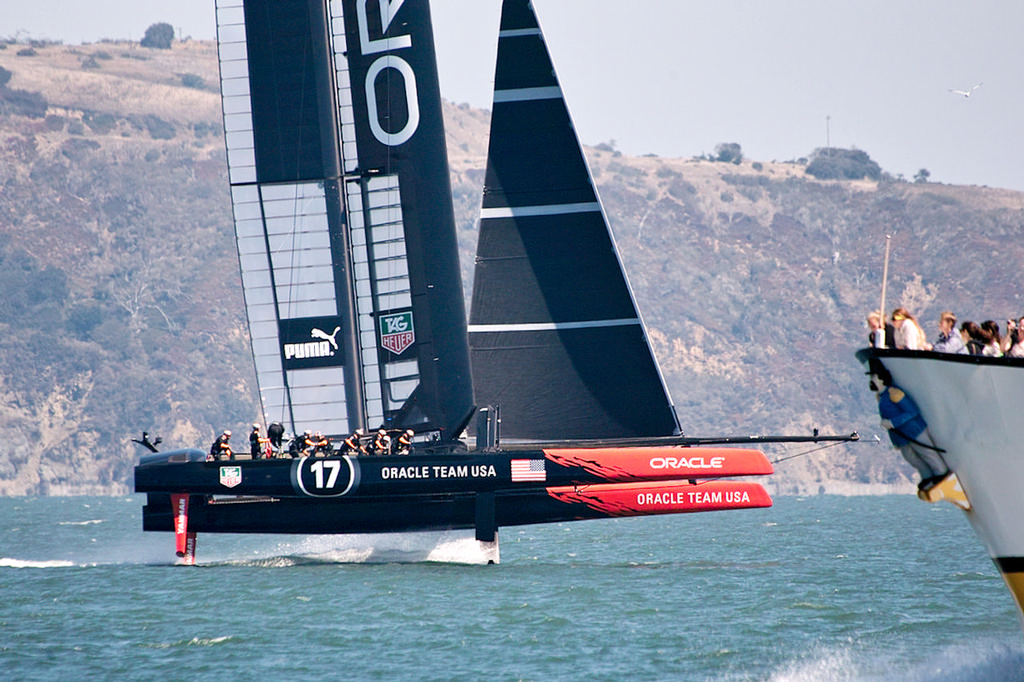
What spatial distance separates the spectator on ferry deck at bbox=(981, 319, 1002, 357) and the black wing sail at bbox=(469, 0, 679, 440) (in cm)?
1061

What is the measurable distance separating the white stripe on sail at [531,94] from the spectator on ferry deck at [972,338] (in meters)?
11.9

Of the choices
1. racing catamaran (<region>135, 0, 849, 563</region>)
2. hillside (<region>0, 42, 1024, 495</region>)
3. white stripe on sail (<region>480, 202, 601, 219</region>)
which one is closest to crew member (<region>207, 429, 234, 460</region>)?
racing catamaran (<region>135, 0, 849, 563</region>)

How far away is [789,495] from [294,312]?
92.2 m

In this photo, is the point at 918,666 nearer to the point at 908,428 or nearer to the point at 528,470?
the point at 908,428

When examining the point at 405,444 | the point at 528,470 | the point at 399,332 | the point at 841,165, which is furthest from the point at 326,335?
the point at 841,165

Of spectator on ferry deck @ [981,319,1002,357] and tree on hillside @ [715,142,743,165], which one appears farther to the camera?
tree on hillside @ [715,142,743,165]

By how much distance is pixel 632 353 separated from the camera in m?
22.9

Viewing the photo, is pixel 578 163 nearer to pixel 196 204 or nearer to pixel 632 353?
pixel 632 353

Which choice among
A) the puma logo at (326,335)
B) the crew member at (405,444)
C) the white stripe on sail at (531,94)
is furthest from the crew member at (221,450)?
the white stripe on sail at (531,94)

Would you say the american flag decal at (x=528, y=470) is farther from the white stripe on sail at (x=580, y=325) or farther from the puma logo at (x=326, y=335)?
the puma logo at (x=326, y=335)

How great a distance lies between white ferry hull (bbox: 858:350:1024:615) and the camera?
1169 centimetres

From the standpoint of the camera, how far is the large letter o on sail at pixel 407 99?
2438cm

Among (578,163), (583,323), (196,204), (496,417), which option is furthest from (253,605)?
(196,204)

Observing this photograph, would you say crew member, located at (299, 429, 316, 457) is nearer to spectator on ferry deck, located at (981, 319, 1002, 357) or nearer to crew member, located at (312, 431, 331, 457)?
crew member, located at (312, 431, 331, 457)
